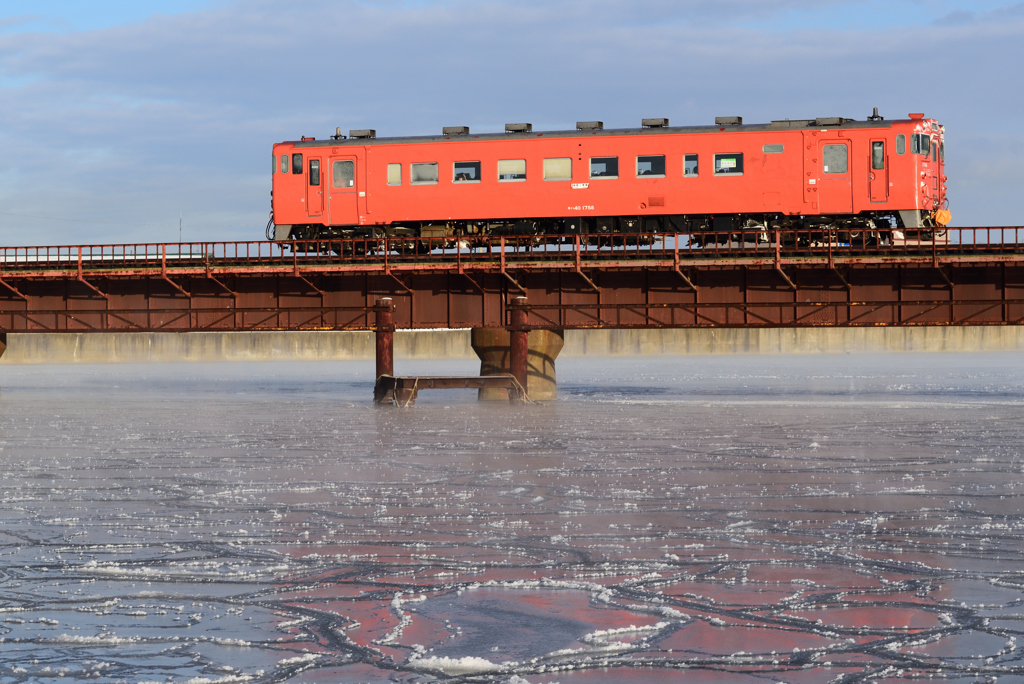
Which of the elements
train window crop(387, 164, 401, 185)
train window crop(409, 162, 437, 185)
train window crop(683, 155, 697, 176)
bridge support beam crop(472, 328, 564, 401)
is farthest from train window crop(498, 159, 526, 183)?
bridge support beam crop(472, 328, 564, 401)

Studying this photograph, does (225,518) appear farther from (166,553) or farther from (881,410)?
(881,410)

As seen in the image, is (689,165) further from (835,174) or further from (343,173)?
(343,173)

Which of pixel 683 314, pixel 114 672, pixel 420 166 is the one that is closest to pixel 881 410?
pixel 683 314

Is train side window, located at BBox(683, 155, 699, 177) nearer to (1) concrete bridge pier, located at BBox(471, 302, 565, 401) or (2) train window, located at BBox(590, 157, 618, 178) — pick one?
(2) train window, located at BBox(590, 157, 618, 178)

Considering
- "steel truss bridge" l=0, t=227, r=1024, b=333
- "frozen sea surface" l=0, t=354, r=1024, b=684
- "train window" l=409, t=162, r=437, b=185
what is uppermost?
"train window" l=409, t=162, r=437, b=185

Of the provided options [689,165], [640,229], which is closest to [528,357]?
[640,229]
